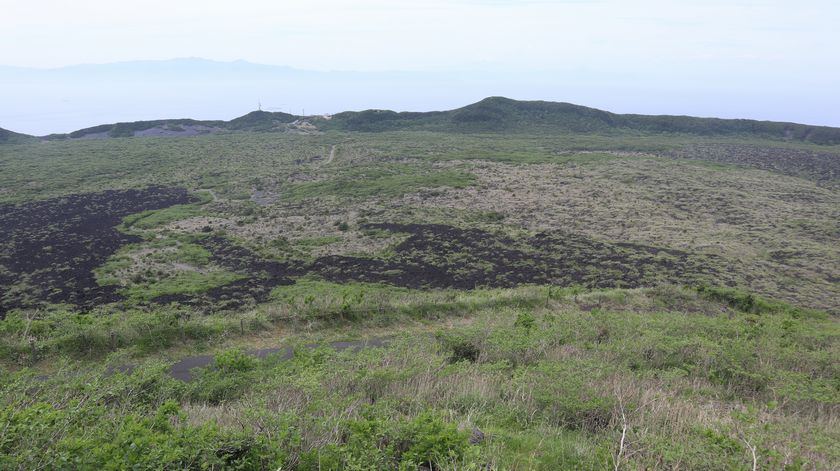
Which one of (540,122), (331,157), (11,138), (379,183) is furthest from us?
(540,122)

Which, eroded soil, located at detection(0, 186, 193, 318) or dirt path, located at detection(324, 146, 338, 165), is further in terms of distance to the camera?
dirt path, located at detection(324, 146, 338, 165)

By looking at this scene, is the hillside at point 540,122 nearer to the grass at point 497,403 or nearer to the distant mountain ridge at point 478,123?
the distant mountain ridge at point 478,123

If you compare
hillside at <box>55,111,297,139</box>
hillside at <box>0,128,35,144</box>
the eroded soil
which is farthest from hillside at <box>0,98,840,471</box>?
hillside at <box>55,111,297,139</box>

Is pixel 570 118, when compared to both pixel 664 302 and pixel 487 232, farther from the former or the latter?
pixel 664 302

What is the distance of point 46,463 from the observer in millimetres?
4215

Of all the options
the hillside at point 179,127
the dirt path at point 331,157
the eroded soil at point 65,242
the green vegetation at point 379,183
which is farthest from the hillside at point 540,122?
the eroded soil at point 65,242

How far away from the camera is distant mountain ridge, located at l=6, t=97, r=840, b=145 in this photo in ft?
237

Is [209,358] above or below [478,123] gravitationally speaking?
below

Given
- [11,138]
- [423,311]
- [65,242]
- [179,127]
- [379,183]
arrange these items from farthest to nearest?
1. [179,127]
2. [11,138]
3. [379,183]
4. [65,242]
5. [423,311]

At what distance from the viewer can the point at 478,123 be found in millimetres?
79188

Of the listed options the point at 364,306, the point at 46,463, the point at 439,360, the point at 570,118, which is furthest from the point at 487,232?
the point at 570,118

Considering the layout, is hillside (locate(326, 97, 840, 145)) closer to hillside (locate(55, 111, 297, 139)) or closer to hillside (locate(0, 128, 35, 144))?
hillside (locate(55, 111, 297, 139))

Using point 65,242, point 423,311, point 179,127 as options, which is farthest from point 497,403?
point 179,127

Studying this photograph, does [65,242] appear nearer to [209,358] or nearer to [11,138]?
[209,358]
